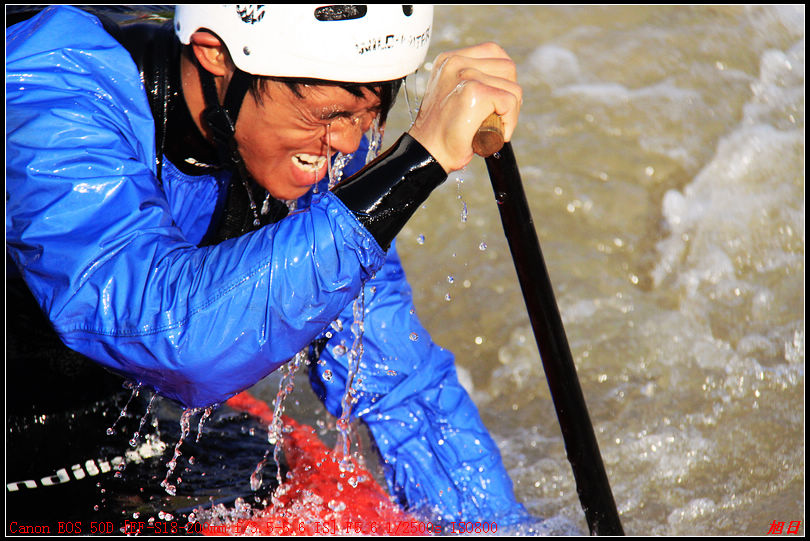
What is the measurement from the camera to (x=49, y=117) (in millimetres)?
1892

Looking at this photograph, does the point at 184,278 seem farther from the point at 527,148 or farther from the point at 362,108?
the point at 527,148

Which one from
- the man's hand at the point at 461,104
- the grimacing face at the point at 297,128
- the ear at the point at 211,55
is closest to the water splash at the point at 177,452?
the grimacing face at the point at 297,128

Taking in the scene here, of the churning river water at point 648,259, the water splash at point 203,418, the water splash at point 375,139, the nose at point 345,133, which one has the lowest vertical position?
the churning river water at point 648,259

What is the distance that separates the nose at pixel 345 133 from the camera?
219 cm

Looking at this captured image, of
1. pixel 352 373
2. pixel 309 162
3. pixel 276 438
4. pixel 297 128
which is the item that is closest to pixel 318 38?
pixel 297 128

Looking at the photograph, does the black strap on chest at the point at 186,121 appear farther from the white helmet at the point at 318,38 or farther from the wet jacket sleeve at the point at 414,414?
the wet jacket sleeve at the point at 414,414

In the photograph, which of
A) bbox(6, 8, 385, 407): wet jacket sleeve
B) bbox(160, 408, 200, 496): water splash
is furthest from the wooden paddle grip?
bbox(160, 408, 200, 496): water splash

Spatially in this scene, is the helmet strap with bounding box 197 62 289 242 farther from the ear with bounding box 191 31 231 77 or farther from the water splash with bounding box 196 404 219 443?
the water splash with bounding box 196 404 219 443

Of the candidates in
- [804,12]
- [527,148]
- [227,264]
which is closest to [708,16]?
[804,12]

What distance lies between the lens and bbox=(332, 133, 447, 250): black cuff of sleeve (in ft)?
6.05

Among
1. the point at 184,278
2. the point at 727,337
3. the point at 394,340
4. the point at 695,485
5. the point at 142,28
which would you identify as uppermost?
the point at 142,28

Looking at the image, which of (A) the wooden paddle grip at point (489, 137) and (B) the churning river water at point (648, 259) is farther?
(B) the churning river water at point (648, 259)

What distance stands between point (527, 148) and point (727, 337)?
1735mm

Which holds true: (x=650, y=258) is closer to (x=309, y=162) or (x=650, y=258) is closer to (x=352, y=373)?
(x=352, y=373)
